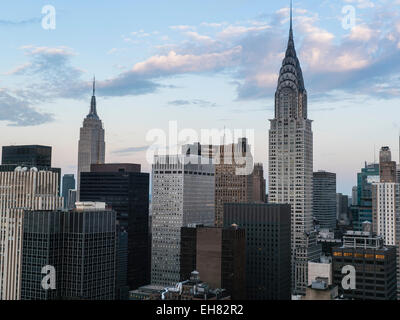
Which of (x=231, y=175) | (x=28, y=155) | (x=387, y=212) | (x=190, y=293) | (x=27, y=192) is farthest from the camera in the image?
(x=231, y=175)

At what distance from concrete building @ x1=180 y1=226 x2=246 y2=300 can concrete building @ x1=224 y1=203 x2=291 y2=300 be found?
6444 mm

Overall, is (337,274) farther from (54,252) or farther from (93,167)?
(93,167)

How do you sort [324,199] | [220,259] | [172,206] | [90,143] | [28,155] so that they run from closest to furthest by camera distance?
[220,259] < [28,155] < [172,206] < [90,143] < [324,199]

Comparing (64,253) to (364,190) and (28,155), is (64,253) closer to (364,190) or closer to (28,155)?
(28,155)

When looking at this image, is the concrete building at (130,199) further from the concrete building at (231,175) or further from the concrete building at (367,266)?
the concrete building at (367,266)

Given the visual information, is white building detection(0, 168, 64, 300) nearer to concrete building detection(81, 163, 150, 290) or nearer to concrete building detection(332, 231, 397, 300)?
concrete building detection(81, 163, 150, 290)

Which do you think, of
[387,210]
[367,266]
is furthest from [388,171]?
[367,266]

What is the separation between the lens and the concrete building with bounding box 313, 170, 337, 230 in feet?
444

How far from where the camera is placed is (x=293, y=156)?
98438 millimetres

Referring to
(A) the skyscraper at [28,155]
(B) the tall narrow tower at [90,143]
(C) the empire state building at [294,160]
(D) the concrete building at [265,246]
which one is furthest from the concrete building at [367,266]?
(B) the tall narrow tower at [90,143]

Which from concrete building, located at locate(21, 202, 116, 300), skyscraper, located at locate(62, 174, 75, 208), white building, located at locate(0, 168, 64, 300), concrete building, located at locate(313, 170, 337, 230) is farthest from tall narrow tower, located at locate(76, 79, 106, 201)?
concrete building, located at locate(21, 202, 116, 300)

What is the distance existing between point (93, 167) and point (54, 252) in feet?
214

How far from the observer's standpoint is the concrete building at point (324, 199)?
135375mm

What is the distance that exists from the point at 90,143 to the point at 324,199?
237 feet
